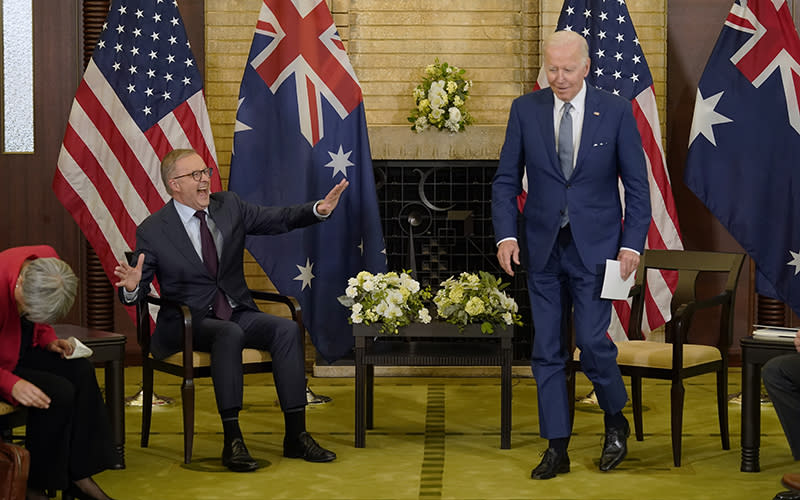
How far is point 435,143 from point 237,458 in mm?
2874

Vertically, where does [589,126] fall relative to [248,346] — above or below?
above

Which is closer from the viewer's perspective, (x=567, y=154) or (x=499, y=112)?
(x=567, y=154)

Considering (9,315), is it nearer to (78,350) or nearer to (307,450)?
(78,350)

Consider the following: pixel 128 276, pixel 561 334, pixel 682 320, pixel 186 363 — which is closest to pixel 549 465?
pixel 561 334

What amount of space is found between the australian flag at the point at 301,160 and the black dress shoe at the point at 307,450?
1.31m

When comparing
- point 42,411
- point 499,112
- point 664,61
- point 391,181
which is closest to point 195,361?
point 42,411

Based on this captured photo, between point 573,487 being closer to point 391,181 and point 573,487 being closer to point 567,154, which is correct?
point 567,154

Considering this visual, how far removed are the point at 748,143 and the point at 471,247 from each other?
1.89 meters

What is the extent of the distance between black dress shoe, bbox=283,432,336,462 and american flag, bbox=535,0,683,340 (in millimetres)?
2232

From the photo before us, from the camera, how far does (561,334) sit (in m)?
4.25

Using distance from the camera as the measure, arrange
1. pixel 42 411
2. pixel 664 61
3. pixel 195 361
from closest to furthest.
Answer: pixel 42 411
pixel 195 361
pixel 664 61

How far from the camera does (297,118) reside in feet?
19.2

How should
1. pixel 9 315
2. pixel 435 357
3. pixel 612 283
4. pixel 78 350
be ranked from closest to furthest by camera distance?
pixel 9 315
pixel 78 350
pixel 612 283
pixel 435 357

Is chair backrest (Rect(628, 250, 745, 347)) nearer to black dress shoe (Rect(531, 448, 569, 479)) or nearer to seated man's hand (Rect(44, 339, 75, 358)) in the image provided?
black dress shoe (Rect(531, 448, 569, 479))
